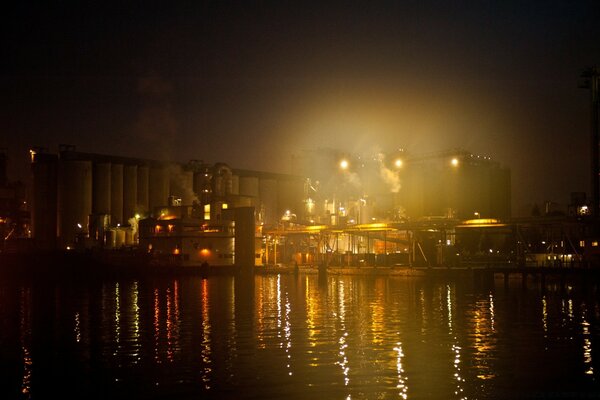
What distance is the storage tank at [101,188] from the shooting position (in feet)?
382

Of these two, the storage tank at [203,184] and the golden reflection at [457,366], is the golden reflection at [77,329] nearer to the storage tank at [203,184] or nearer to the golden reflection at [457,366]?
the golden reflection at [457,366]

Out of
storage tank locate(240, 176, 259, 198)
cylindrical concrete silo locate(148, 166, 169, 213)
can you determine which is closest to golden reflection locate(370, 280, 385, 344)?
cylindrical concrete silo locate(148, 166, 169, 213)

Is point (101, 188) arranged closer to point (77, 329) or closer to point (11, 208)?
point (11, 208)

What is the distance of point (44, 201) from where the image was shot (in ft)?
378

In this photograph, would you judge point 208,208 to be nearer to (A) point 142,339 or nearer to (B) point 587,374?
(A) point 142,339

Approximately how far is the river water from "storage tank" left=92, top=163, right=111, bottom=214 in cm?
7066

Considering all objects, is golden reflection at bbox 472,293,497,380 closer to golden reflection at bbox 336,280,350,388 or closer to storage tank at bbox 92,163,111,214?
golden reflection at bbox 336,280,350,388

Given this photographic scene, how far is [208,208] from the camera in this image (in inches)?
4370

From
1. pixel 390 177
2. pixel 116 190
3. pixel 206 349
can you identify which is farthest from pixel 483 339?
pixel 116 190

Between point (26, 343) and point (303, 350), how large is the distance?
11487 millimetres

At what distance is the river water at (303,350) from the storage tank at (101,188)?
70.7 meters

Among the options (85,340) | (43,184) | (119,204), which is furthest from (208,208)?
(85,340)

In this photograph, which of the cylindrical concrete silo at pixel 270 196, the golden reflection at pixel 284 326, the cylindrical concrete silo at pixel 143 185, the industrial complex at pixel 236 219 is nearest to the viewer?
the golden reflection at pixel 284 326

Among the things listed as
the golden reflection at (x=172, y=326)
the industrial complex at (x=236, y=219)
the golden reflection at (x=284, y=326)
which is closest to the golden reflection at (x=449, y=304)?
the golden reflection at (x=284, y=326)
